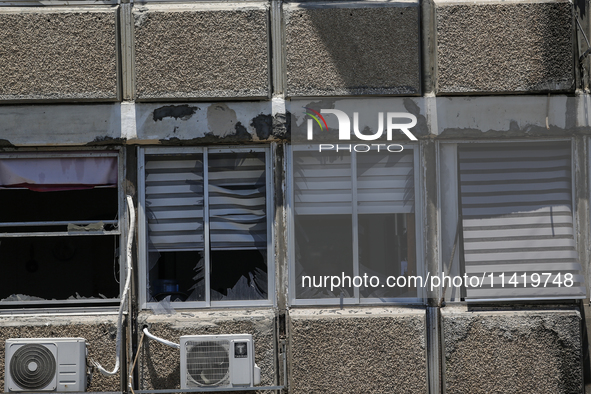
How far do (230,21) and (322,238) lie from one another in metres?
2.00

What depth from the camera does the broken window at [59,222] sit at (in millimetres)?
4355

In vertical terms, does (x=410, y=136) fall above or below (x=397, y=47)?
below

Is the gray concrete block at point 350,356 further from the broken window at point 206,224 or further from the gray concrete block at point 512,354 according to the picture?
the broken window at point 206,224

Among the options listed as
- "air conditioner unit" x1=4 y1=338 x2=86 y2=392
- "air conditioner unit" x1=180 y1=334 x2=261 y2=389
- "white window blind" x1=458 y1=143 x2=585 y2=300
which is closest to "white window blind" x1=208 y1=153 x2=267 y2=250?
"air conditioner unit" x1=180 y1=334 x2=261 y2=389

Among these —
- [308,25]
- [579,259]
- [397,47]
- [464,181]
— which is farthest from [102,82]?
[579,259]

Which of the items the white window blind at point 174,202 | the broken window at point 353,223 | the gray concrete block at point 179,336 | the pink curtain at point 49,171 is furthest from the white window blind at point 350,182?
the pink curtain at point 49,171

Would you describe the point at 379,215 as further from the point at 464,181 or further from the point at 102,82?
the point at 102,82

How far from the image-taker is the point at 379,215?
4395 mm

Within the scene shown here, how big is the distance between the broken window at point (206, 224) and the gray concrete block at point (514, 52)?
183cm

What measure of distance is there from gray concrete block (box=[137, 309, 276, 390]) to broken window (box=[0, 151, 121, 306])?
1.81ft

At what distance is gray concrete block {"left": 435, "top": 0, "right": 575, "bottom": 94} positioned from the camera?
427 cm

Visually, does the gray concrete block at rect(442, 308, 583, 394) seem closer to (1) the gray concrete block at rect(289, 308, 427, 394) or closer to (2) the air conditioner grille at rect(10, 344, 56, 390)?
(1) the gray concrete block at rect(289, 308, 427, 394)

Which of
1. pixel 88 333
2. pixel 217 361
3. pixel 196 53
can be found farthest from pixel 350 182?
pixel 88 333

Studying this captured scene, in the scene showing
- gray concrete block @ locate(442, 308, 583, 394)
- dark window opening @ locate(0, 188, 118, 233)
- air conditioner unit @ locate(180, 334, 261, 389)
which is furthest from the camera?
dark window opening @ locate(0, 188, 118, 233)
